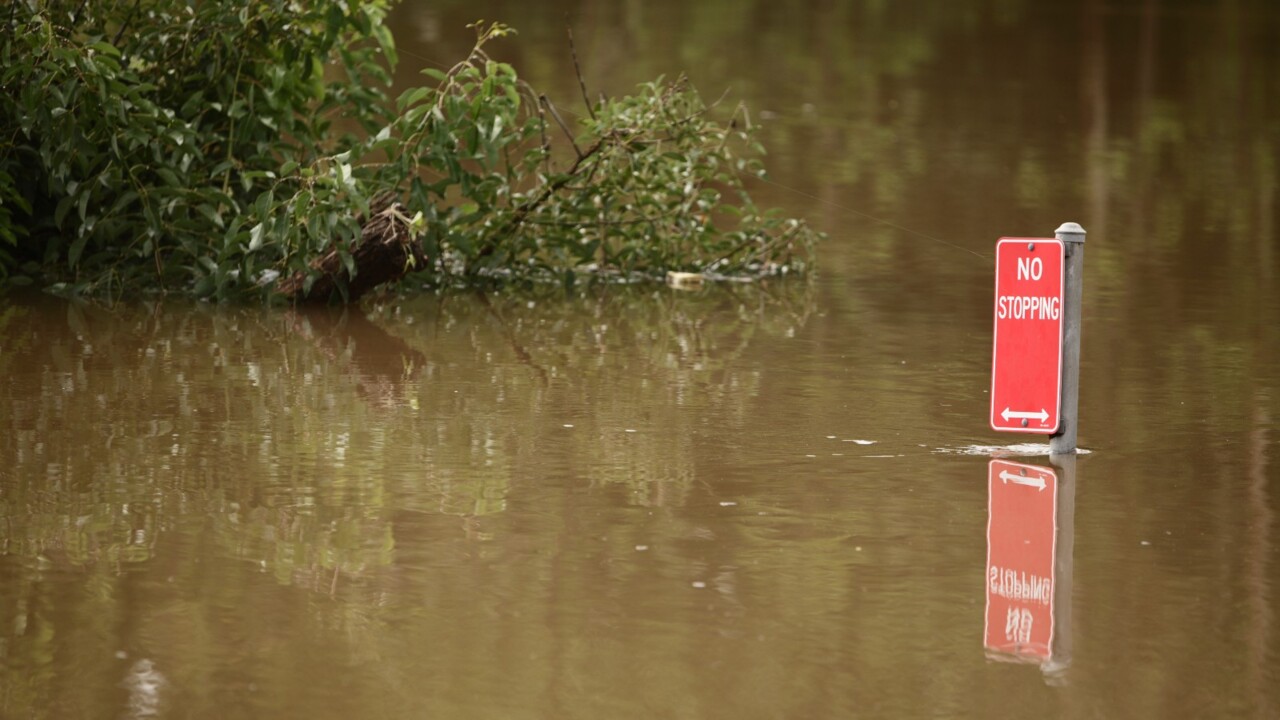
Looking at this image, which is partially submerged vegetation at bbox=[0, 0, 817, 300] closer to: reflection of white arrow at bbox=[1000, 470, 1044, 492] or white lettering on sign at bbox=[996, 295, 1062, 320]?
white lettering on sign at bbox=[996, 295, 1062, 320]

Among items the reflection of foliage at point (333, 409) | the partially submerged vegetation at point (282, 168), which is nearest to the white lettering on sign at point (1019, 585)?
the reflection of foliage at point (333, 409)

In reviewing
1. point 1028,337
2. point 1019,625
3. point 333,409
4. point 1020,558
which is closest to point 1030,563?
point 1020,558

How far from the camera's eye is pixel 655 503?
6.57m

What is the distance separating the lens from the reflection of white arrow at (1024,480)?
6.87 metres

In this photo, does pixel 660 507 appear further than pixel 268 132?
No

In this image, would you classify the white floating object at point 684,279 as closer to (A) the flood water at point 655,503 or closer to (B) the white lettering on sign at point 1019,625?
(A) the flood water at point 655,503

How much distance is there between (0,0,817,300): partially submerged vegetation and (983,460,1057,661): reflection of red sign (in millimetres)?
3788

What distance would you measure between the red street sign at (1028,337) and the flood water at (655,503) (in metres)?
0.21

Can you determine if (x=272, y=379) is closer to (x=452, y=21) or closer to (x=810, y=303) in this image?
(x=810, y=303)

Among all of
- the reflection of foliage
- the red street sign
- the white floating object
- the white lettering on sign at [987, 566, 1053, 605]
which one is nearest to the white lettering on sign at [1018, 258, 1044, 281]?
the red street sign

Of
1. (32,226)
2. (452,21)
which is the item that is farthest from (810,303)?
(452,21)

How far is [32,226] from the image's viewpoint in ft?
36.0

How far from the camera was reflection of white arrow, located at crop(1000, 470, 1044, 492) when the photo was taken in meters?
6.87

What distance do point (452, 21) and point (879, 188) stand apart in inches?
583
